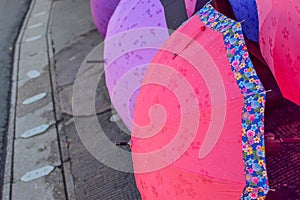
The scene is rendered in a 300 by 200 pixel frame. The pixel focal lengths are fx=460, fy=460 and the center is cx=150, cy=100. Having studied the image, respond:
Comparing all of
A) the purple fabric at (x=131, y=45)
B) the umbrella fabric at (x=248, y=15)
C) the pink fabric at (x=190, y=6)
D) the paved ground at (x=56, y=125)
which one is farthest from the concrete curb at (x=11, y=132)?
the umbrella fabric at (x=248, y=15)

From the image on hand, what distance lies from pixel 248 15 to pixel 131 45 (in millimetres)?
830

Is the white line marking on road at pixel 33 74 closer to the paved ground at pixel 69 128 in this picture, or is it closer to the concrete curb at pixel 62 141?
the paved ground at pixel 69 128

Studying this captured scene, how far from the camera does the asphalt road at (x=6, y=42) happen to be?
4949 millimetres

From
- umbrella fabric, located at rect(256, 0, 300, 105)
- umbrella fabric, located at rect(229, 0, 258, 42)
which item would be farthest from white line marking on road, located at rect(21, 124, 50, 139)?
umbrella fabric, located at rect(256, 0, 300, 105)

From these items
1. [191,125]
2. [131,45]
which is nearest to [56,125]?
[131,45]

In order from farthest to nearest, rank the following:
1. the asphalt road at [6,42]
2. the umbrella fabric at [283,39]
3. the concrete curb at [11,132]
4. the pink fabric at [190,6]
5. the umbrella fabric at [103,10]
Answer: the asphalt road at [6,42]
the umbrella fabric at [103,10]
the concrete curb at [11,132]
the pink fabric at [190,6]
the umbrella fabric at [283,39]

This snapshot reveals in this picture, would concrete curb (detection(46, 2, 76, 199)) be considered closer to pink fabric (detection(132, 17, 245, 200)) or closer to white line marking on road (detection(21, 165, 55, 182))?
white line marking on road (detection(21, 165, 55, 182))

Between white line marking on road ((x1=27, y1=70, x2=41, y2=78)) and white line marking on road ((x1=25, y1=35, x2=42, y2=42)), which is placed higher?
white line marking on road ((x1=27, y1=70, x2=41, y2=78))

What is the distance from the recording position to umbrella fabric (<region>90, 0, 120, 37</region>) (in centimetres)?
425

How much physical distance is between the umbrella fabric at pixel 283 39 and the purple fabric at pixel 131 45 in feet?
2.50

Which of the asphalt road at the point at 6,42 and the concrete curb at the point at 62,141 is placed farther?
the asphalt road at the point at 6,42

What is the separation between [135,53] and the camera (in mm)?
3133

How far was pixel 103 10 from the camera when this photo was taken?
4371mm

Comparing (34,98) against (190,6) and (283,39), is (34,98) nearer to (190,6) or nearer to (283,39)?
(190,6)
